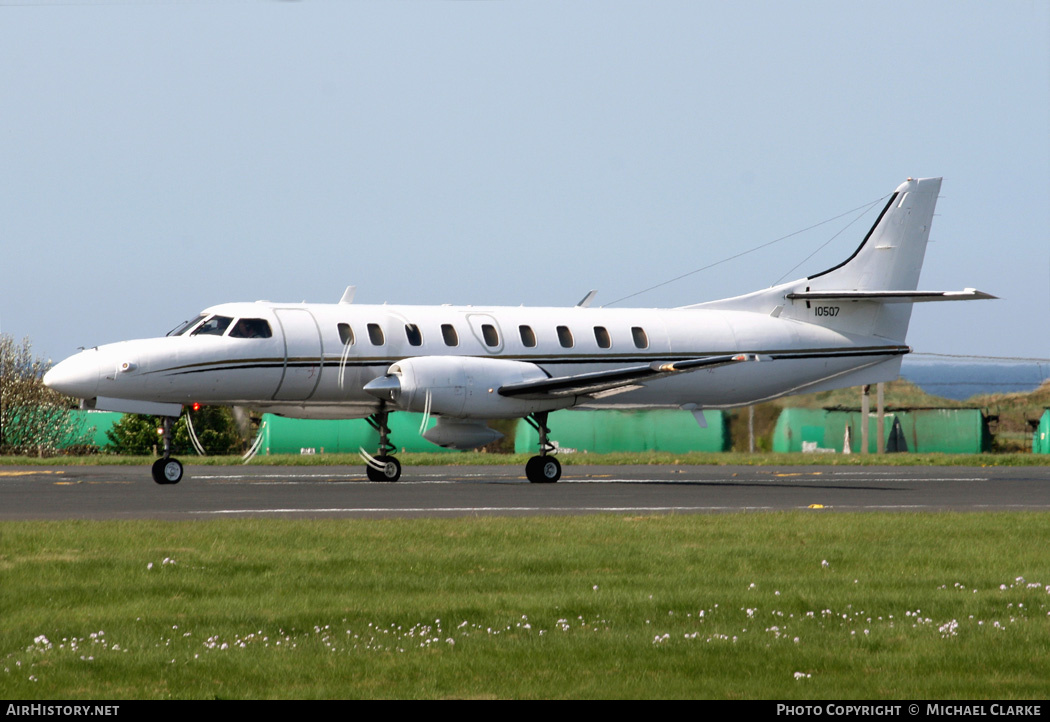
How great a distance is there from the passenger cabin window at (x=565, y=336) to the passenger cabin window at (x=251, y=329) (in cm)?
659

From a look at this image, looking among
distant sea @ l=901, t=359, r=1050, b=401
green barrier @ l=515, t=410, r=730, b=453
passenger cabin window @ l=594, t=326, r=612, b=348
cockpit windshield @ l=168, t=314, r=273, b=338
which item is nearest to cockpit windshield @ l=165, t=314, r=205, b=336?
cockpit windshield @ l=168, t=314, r=273, b=338

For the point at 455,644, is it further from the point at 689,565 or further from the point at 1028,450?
the point at 1028,450

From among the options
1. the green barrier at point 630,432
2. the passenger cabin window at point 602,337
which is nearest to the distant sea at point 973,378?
the green barrier at point 630,432

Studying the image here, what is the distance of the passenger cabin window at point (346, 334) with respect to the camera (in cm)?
2436

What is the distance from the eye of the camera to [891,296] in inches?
1134

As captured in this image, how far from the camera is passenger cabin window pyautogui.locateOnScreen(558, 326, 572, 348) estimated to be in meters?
26.6

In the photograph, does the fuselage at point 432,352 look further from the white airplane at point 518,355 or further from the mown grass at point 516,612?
the mown grass at point 516,612

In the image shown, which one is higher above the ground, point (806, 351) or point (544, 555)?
point (806, 351)

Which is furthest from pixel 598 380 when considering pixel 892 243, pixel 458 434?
pixel 892 243

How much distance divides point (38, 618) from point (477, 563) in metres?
4.03

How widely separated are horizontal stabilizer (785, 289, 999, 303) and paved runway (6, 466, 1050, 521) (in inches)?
166

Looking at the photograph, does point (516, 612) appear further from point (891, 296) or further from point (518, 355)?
point (891, 296)

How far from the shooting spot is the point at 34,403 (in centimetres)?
4503

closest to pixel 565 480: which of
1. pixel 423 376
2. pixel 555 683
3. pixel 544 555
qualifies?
pixel 423 376
